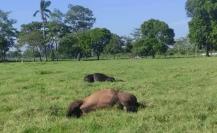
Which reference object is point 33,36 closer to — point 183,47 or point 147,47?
point 147,47

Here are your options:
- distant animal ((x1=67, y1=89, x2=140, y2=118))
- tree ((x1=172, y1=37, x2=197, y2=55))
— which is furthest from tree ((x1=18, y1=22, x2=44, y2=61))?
distant animal ((x1=67, y1=89, x2=140, y2=118))

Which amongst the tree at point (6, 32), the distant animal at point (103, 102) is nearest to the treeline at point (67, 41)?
the tree at point (6, 32)

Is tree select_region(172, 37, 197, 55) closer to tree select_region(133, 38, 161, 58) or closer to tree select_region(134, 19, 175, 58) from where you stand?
tree select_region(134, 19, 175, 58)

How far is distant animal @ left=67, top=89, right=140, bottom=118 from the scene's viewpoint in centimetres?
1191

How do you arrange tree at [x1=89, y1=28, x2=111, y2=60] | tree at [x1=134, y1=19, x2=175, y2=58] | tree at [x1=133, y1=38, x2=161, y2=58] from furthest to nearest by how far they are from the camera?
tree at [x1=134, y1=19, x2=175, y2=58], tree at [x1=89, y1=28, x2=111, y2=60], tree at [x1=133, y1=38, x2=161, y2=58]

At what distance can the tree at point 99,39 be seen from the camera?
122625 millimetres

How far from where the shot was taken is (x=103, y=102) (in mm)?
12125

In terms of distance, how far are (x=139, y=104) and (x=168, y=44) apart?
125 meters

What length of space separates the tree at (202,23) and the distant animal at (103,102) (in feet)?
288

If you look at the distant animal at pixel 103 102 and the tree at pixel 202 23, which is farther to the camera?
the tree at pixel 202 23

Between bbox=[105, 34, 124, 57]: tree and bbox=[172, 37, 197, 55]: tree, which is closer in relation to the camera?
bbox=[105, 34, 124, 57]: tree

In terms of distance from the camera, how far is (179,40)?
15875 cm

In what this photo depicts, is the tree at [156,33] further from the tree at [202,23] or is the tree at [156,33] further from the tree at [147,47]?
the tree at [202,23]

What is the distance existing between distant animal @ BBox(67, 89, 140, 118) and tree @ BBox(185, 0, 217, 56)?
87.7m
